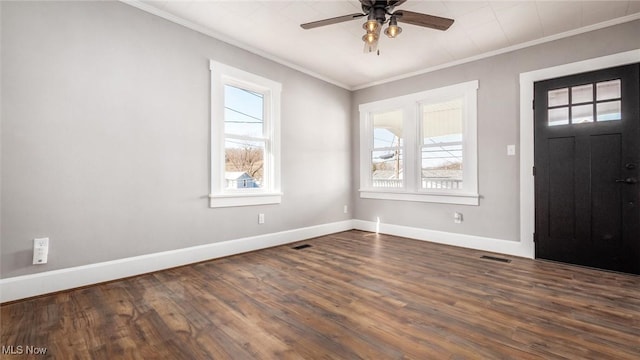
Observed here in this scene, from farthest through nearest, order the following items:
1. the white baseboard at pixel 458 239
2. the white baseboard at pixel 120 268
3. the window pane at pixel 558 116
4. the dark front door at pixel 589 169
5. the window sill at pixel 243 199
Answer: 1. the white baseboard at pixel 458 239
2. the window sill at pixel 243 199
3. the window pane at pixel 558 116
4. the dark front door at pixel 589 169
5. the white baseboard at pixel 120 268

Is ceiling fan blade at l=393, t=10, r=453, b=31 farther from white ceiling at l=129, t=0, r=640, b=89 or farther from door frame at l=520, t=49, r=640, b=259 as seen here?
door frame at l=520, t=49, r=640, b=259

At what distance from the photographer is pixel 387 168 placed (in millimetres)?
4988

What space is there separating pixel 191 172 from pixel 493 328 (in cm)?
307

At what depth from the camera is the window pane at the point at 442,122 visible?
418 centimetres

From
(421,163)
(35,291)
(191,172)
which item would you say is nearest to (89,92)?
(191,172)

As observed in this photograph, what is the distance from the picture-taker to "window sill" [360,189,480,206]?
398 cm

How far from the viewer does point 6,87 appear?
217 cm

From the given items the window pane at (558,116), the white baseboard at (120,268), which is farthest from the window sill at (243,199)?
the window pane at (558,116)

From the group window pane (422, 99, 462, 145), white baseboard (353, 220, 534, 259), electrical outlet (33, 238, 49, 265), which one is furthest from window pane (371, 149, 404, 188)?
electrical outlet (33, 238, 49, 265)

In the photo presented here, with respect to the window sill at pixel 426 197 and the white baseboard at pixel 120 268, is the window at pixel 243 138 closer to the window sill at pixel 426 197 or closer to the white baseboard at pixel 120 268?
the white baseboard at pixel 120 268

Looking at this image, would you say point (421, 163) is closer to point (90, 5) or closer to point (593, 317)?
point (593, 317)

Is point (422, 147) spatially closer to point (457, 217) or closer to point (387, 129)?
point (387, 129)

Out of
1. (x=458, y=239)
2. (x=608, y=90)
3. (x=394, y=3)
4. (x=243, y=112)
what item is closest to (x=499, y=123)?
(x=608, y=90)

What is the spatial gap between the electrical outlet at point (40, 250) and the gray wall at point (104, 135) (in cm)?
4
